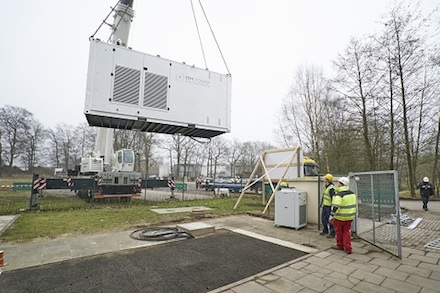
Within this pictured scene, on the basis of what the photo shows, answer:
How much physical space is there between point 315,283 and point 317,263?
906 mm

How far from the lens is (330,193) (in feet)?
19.5

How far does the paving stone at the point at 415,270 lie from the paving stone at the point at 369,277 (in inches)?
26.6

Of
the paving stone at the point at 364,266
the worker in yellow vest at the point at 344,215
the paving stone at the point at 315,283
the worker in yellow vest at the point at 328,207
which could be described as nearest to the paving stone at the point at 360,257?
the worker in yellow vest at the point at 344,215

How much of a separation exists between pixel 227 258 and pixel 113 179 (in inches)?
354

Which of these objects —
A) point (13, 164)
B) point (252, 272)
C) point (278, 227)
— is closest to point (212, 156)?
point (13, 164)

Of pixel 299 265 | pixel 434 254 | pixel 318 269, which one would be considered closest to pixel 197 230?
pixel 299 265

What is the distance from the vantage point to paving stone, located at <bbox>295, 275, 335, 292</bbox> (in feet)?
10.3

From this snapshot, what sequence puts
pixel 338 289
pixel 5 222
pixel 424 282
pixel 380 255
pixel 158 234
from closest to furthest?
pixel 338 289 → pixel 424 282 → pixel 380 255 → pixel 158 234 → pixel 5 222

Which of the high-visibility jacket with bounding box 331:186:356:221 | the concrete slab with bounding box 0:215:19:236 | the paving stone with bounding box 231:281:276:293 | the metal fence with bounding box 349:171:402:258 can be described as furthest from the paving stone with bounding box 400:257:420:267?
the concrete slab with bounding box 0:215:19:236

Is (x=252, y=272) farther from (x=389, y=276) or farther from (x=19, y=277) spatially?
(x=19, y=277)

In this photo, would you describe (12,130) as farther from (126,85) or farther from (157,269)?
(157,269)

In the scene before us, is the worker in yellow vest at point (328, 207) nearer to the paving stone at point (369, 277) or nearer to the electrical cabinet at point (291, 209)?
the electrical cabinet at point (291, 209)

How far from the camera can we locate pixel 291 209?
6895 mm

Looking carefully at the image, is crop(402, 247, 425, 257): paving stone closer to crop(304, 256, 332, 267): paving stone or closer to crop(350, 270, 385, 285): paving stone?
crop(350, 270, 385, 285): paving stone
